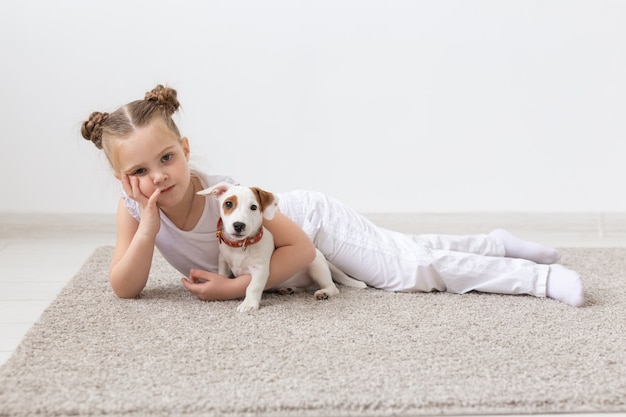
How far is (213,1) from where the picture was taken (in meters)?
2.55

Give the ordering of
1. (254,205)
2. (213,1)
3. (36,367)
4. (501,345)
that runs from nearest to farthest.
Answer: (36,367) → (501,345) → (254,205) → (213,1)

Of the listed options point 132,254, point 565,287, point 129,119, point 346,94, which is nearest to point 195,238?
point 132,254

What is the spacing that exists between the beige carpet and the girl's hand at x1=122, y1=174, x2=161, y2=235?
0.16m

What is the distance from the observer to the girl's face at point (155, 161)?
58.7 inches

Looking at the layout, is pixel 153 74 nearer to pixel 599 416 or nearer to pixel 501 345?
pixel 501 345

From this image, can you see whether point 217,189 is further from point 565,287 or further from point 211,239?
point 565,287

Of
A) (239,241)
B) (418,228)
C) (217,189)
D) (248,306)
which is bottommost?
(418,228)

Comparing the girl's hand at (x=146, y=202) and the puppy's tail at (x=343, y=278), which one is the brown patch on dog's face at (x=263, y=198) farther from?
the puppy's tail at (x=343, y=278)

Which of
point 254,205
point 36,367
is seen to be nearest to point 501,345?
point 254,205

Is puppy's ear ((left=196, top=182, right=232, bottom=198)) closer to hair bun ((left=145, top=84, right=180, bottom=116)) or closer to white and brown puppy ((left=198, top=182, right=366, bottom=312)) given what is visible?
white and brown puppy ((left=198, top=182, right=366, bottom=312))

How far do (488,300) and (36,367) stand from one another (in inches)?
34.9

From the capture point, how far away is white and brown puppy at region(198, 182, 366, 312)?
1479 millimetres

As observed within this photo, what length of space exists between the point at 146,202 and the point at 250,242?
0.22 metres

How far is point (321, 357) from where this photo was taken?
123 centimetres
